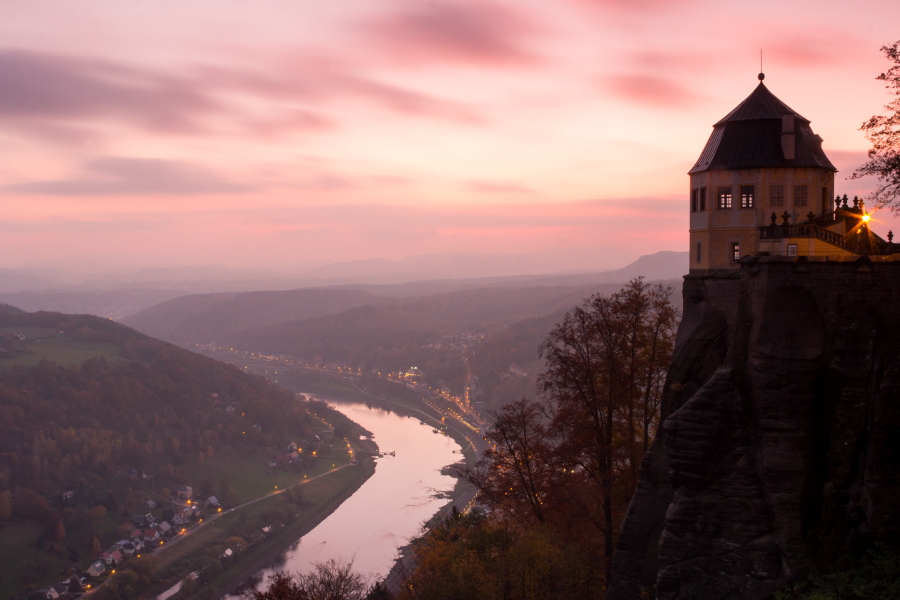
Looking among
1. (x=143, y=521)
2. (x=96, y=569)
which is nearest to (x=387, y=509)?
(x=143, y=521)

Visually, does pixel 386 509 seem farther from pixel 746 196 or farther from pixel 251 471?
pixel 746 196

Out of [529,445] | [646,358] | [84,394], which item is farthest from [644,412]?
[84,394]

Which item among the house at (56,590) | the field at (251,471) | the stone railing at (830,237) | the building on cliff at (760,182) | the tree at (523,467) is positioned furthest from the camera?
the field at (251,471)

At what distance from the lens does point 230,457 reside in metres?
110

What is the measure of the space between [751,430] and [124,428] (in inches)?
4577

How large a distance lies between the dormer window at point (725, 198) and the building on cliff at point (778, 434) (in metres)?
3.51

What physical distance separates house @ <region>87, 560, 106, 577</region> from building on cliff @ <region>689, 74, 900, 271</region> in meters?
68.1

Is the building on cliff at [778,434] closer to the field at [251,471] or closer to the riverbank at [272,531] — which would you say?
the riverbank at [272,531]

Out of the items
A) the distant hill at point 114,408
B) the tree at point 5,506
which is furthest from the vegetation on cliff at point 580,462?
the distant hill at point 114,408

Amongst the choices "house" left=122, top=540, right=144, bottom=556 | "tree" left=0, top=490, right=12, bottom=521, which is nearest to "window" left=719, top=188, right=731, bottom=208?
"house" left=122, top=540, right=144, bottom=556

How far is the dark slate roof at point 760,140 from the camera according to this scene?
23391 mm

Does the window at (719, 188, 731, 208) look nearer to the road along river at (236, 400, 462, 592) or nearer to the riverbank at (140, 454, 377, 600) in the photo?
the road along river at (236, 400, 462, 592)

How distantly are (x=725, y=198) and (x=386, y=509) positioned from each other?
65.2 metres

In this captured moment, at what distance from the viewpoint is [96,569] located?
226ft
